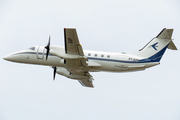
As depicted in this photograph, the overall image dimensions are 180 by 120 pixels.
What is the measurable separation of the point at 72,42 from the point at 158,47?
1032cm

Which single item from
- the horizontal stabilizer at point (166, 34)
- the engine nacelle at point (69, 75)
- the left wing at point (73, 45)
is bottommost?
the engine nacelle at point (69, 75)

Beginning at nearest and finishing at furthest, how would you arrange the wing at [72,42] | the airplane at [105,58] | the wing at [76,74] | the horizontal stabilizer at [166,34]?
the wing at [72,42] < the airplane at [105,58] < the horizontal stabilizer at [166,34] < the wing at [76,74]

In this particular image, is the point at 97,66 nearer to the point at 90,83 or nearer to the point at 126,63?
the point at 126,63

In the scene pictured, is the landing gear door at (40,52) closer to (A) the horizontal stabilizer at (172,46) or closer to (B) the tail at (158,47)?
(B) the tail at (158,47)

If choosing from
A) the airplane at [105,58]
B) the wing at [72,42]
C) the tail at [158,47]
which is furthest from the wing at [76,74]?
the tail at [158,47]

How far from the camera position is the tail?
27.3 meters

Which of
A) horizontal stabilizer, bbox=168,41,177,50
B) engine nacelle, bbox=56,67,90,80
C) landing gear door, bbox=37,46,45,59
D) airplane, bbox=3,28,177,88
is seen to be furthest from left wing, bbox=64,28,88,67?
horizontal stabilizer, bbox=168,41,177,50

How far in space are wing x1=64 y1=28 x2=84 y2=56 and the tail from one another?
25.1 feet

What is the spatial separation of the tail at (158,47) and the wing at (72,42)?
7.64 m

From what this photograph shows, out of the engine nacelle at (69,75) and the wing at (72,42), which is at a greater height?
the wing at (72,42)

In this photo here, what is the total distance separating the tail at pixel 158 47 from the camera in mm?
27344

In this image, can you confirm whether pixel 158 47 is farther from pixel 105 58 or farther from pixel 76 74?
pixel 76 74

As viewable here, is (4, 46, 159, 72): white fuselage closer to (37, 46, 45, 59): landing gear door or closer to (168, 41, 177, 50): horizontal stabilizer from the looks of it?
(37, 46, 45, 59): landing gear door

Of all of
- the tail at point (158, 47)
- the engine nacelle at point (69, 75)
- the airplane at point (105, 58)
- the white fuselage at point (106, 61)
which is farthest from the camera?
the engine nacelle at point (69, 75)
